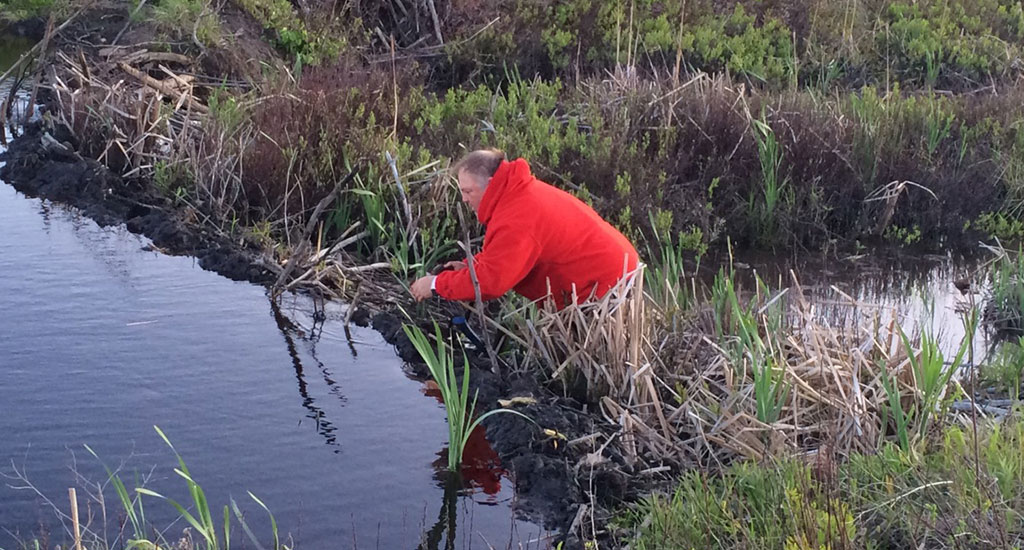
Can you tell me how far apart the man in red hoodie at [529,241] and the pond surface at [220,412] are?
0.77 meters

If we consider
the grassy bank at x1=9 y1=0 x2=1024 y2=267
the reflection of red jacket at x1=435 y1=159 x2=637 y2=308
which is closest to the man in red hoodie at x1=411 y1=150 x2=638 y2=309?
the reflection of red jacket at x1=435 y1=159 x2=637 y2=308

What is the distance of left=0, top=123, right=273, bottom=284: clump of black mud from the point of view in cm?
793

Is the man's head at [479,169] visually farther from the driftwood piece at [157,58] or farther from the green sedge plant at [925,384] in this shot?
the driftwood piece at [157,58]

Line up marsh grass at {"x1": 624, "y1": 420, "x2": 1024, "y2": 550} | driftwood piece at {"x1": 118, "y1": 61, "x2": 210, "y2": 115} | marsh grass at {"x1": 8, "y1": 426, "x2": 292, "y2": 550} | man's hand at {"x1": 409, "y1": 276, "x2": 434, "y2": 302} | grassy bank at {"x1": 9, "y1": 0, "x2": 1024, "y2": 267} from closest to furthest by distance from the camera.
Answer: marsh grass at {"x1": 624, "y1": 420, "x2": 1024, "y2": 550} < marsh grass at {"x1": 8, "y1": 426, "x2": 292, "y2": 550} < man's hand at {"x1": 409, "y1": 276, "x2": 434, "y2": 302} < grassy bank at {"x1": 9, "y1": 0, "x2": 1024, "y2": 267} < driftwood piece at {"x1": 118, "y1": 61, "x2": 210, "y2": 115}

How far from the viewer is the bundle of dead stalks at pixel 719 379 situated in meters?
4.90

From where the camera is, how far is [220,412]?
5605mm

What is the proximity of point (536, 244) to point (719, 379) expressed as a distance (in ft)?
3.78

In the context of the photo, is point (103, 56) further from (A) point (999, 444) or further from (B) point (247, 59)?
(A) point (999, 444)

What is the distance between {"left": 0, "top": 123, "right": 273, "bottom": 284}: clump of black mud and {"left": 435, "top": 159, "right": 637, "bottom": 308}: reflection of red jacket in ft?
7.97

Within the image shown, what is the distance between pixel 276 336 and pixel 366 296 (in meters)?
0.82

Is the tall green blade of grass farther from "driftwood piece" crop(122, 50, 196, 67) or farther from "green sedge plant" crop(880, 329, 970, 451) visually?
"driftwood piece" crop(122, 50, 196, 67)

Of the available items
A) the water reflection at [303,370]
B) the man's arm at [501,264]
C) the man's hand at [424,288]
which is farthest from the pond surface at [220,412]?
the man's arm at [501,264]

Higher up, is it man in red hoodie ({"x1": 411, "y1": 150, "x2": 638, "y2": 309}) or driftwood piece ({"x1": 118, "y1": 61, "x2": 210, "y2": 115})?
driftwood piece ({"x1": 118, "y1": 61, "x2": 210, "y2": 115})

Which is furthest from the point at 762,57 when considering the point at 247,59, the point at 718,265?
the point at 247,59
